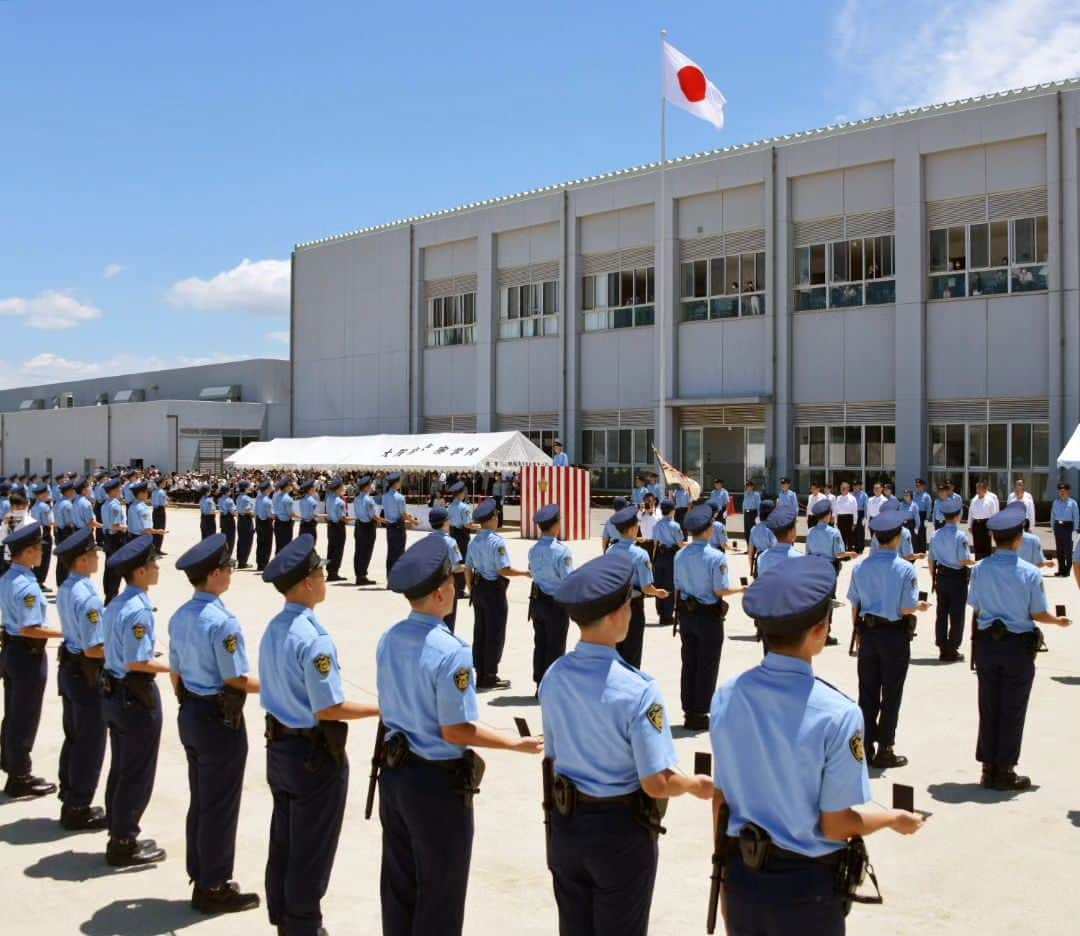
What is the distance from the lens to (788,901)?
343cm

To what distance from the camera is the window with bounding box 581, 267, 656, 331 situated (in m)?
35.2

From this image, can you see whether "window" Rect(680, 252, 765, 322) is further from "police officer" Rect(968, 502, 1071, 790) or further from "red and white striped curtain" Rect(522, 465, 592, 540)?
"police officer" Rect(968, 502, 1071, 790)

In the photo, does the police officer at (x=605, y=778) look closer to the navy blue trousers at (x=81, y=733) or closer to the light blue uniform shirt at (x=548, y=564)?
the navy blue trousers at (x=81, y=733)

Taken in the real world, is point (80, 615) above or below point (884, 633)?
above

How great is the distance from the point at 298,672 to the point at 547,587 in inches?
220

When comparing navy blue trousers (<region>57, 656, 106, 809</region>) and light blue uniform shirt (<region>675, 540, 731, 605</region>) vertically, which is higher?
light blue uniform shirt (<region>675, 540, 731, 605</region>)

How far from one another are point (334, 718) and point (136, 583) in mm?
2017

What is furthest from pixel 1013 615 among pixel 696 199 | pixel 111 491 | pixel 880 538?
pixel 696 199

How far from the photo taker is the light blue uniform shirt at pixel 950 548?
11961 mm

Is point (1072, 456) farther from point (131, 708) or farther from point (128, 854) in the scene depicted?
point (128, 854)

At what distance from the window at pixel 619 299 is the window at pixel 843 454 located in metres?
6.81

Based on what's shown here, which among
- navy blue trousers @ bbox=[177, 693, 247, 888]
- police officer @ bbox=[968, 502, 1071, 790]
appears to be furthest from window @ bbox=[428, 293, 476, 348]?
navy blue trousers @ bbox=[177, 693, 247, 888]

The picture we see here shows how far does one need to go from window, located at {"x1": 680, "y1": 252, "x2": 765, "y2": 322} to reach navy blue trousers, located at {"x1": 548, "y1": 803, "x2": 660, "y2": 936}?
29646mm

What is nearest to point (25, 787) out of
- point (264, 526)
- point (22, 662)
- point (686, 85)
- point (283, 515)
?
point (22, 662)
